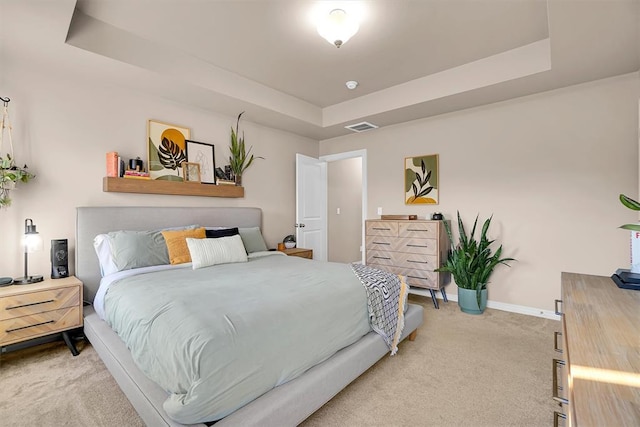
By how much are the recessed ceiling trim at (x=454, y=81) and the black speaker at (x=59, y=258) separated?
3.40 metres

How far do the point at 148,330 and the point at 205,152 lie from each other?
2.69 m

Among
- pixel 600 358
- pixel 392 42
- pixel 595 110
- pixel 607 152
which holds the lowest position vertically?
pixel 600 358

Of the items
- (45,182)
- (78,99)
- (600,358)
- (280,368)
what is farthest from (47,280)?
(600,358)

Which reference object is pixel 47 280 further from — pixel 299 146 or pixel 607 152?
pixel 607 152

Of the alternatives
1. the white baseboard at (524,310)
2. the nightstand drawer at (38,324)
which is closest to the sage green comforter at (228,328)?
the nightstand drawer at (38,324)

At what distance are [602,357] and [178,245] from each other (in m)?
3.04

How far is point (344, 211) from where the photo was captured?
629 cm

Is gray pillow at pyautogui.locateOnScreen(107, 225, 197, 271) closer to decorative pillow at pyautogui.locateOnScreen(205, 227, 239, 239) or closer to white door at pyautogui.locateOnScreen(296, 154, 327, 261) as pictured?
decorative pillow at pyautogui.locateOnScreen(205, 227, 239, 239)

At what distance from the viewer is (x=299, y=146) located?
511 cm

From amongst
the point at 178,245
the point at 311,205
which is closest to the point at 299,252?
the point at 311,205

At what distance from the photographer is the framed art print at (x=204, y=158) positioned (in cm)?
372

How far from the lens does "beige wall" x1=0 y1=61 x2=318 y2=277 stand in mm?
2656

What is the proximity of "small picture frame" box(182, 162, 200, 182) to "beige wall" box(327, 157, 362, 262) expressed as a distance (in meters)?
2.85

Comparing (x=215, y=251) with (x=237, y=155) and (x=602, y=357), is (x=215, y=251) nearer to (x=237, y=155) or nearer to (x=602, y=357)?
(x=237, y=155)
